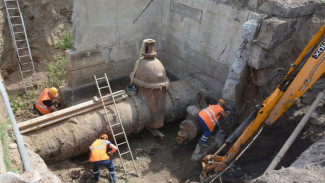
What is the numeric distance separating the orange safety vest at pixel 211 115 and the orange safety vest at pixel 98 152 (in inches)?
88.8

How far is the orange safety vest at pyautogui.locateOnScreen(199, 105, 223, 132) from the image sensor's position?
6125 mm

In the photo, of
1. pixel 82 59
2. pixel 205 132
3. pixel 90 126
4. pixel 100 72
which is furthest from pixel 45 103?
pixel 205 132

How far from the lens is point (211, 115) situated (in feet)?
20.1

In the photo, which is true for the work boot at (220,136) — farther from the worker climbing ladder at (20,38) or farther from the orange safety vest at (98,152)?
the worker climbing ladder at (20,38)

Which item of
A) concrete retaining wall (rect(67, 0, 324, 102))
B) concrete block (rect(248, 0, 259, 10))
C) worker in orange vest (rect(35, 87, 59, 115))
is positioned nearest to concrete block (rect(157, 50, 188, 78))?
concrete retaining wall (rect(67, 0, 324, 102))

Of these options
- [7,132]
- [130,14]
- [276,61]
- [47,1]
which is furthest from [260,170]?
[47,1]

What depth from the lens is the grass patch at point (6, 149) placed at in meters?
3.35

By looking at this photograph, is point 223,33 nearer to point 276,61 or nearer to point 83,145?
point 276,61

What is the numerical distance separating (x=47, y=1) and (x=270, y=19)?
741 cm

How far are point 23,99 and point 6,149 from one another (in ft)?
18.0

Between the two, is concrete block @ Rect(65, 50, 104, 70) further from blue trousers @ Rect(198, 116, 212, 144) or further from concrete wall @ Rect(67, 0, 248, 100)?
blue trousers @ Rect(198, 116, 212, 144)

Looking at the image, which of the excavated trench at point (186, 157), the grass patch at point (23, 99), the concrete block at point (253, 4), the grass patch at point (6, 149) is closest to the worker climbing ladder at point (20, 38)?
the grass patch at point (23, 99)

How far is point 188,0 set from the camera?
295 inches

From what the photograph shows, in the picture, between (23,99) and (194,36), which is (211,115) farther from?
(23,99)
